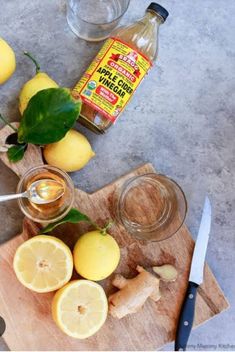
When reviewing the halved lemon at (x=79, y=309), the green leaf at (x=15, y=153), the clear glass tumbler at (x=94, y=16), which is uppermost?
the clear glass tumbler at (x=94, y=16)

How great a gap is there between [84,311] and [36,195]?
239 mm

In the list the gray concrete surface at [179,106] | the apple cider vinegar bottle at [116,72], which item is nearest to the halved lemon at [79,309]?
the gray concrete surface at [179,106]

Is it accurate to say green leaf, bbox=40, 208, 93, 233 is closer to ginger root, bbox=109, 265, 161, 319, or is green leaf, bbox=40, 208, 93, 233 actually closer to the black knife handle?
ginger root, bbox=109, 265, 161, 319

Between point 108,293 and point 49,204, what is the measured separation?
22cm

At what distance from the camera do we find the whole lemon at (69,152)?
1008 mm

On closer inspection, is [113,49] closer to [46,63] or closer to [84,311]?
[46,63]

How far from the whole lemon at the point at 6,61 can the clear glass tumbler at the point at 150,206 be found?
0.33 meters

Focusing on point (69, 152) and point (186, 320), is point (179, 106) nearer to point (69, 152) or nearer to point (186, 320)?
point (69, 152)

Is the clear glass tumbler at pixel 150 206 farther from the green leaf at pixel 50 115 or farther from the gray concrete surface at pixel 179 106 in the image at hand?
the green leaf at pixel 50 115

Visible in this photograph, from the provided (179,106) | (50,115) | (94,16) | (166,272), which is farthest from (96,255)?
(94,16)

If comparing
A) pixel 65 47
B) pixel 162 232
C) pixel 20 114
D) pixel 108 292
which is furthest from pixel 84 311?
pixel 65 47

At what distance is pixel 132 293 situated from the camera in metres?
1.01

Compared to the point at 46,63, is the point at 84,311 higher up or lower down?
lower down

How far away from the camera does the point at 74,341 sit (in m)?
1.03
